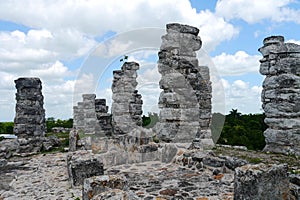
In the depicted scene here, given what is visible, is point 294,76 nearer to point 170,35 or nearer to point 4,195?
point 170,35

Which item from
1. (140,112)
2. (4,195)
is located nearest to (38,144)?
(140,112)

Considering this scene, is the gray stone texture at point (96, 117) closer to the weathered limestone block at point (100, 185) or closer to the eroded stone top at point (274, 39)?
the eroded stone top at point (274, 39)

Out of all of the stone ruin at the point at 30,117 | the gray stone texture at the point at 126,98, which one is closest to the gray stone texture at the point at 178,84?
the stone ruin at the point at 30,117

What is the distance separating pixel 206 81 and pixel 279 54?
3.16 meters

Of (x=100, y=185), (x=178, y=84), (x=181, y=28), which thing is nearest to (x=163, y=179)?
(x=100, y=185)

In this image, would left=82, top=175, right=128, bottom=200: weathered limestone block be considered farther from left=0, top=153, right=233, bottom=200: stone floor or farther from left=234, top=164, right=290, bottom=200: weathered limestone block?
left=234, top=164, right=290, bottom=200: weathered limestone block

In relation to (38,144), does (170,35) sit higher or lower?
higher

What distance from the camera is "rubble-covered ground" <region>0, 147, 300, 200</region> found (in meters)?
4.79

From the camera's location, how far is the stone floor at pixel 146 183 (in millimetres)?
4734

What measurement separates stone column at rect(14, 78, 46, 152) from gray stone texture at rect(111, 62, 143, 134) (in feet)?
11.1

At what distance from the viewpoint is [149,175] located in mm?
5988

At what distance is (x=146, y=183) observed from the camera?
5344 mm

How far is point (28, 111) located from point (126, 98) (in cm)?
437

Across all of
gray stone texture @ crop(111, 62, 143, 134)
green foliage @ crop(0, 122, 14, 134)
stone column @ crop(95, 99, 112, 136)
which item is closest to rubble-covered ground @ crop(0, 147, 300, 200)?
gray stone texture @ crop(111, 62, 143, 134)
